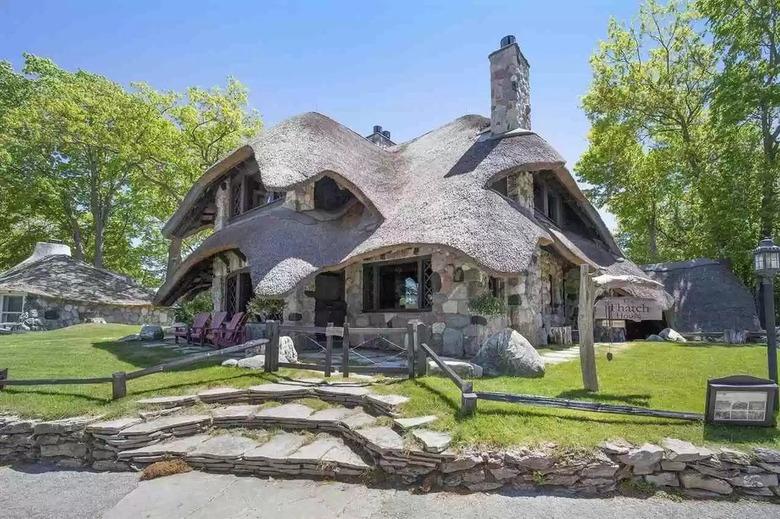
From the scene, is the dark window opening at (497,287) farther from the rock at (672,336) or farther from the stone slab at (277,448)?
the rock at (672,336)

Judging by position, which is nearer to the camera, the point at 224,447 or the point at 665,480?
the point at 665,480

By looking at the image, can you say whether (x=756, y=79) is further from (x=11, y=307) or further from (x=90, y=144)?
(x=11, y=307)

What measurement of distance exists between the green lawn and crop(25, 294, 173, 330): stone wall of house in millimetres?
10818

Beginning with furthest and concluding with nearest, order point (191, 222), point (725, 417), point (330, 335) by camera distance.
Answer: point (191, 222), point (330, 335), point (725, 417)

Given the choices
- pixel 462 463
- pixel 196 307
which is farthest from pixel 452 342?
pixel 196 307

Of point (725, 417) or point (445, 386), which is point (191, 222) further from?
point (725, 417)

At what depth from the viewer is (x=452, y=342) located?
9.42m

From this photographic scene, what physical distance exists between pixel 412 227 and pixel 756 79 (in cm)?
1776

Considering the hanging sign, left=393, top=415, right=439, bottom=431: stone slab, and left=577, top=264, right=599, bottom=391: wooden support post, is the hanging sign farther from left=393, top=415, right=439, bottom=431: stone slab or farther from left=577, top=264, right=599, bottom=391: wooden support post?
left=393, top=415, right=439, bottom=431: stone slab

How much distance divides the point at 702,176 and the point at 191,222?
21.8m

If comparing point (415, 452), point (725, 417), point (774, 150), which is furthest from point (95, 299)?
point (774, 150)

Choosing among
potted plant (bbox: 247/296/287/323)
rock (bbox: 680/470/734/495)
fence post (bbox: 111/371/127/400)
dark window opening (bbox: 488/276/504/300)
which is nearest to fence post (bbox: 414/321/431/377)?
rock (bbox: 680/470/734/495)

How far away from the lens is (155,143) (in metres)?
23.0

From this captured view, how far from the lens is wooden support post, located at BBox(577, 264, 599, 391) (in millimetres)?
6141
